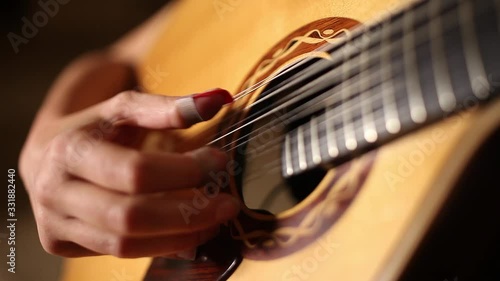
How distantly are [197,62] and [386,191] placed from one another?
0.26m

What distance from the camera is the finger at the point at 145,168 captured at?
430 mm

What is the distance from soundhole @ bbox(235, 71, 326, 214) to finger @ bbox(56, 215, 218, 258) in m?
0.05

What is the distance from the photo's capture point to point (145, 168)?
1.41 feet

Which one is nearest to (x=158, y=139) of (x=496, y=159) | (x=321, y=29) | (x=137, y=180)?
(x=137, y=180)

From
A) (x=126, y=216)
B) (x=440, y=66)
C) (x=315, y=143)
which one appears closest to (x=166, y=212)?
(x=126, y=216)

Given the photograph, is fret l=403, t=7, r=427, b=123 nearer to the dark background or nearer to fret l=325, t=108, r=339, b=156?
fret l=325, t=108, r=339, b=156

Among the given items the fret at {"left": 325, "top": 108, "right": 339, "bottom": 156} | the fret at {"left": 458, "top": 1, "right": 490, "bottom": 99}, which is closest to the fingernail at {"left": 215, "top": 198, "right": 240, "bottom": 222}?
the fret at {"left": 325, "top": 108, "right": 339, "bottom": 156}

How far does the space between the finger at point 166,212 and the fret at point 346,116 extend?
122mm

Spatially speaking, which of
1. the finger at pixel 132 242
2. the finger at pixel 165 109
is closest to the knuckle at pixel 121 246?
the finger at pixel 132 242

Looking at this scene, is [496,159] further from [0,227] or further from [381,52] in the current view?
[0,227]

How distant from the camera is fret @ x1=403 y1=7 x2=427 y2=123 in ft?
1.03

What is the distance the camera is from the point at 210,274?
17.1 inches

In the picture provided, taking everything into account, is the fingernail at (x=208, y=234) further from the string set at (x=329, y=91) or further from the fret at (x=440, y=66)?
the fret at (x=440, y=66)

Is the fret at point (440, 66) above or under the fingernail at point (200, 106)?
above
